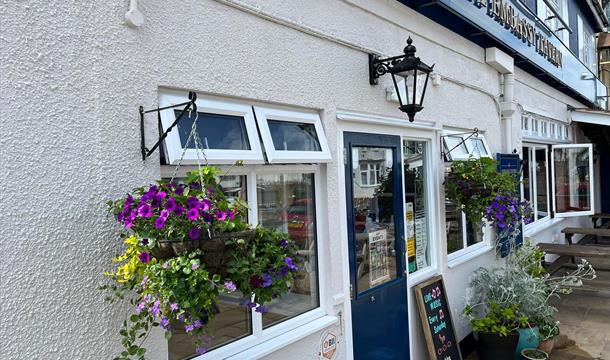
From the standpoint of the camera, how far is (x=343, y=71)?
369 centimetres

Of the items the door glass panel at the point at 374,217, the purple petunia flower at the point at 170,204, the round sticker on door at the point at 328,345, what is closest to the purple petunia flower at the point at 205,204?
the purple petunia flower at the point at 170,204

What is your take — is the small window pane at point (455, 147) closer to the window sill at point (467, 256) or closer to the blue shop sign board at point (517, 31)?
the window sill at point (467, 256)

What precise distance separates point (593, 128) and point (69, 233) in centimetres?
1378

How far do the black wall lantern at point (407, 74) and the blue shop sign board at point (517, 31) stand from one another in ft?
3.00

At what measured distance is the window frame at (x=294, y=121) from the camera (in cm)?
292

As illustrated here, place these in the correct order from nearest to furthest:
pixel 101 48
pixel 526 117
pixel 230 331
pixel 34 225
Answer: pixel 34 225
pixel 101 48
pixel 230 331
pixel 526 117

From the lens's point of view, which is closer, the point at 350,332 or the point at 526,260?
the point at 350,332

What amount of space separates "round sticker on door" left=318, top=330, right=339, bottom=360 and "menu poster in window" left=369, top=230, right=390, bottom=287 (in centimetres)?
73

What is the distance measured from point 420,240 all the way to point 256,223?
7.72 feet

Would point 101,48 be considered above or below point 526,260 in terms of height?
above

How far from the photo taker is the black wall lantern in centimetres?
369

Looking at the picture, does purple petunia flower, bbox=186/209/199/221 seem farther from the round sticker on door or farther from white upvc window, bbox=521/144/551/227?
white upvc window, bbox=521/144/551/227

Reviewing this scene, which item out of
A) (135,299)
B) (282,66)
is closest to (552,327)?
(282,66)

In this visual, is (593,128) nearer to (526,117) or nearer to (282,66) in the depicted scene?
(526,117)
